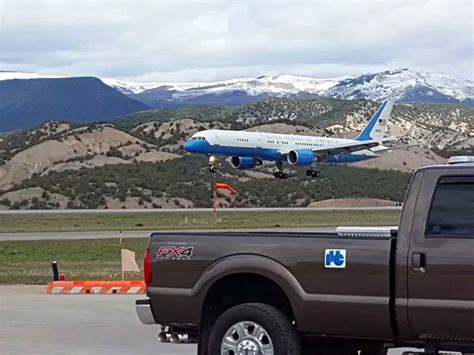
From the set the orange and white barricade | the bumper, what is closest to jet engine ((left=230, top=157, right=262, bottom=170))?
the orange and white barricade

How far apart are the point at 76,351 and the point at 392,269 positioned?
4613mm

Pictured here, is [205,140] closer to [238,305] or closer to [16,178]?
[16,178]

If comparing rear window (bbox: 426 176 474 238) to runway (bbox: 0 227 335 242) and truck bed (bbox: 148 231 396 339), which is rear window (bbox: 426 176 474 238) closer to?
truck bed (bbox: 148 231 396 339)

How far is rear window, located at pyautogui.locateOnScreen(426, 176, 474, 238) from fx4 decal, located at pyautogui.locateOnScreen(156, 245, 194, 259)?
7.25ft

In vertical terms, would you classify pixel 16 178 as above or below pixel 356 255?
below

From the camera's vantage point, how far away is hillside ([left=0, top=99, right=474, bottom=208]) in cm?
8494

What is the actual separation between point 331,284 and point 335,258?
0.74 ft

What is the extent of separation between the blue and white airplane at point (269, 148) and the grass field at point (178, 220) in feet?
14.4

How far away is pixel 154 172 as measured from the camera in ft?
312

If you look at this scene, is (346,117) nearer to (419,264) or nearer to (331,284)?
(331,284)

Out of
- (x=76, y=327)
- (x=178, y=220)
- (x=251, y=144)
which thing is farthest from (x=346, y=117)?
(x=76, y=327)

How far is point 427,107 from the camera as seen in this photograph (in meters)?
182

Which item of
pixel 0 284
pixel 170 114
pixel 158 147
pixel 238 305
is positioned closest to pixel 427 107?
pixel 170 114

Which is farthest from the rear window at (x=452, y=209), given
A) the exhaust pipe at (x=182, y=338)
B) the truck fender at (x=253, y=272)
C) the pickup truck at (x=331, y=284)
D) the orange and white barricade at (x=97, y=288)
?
the orange and white barricade at (x=97, y=288)
